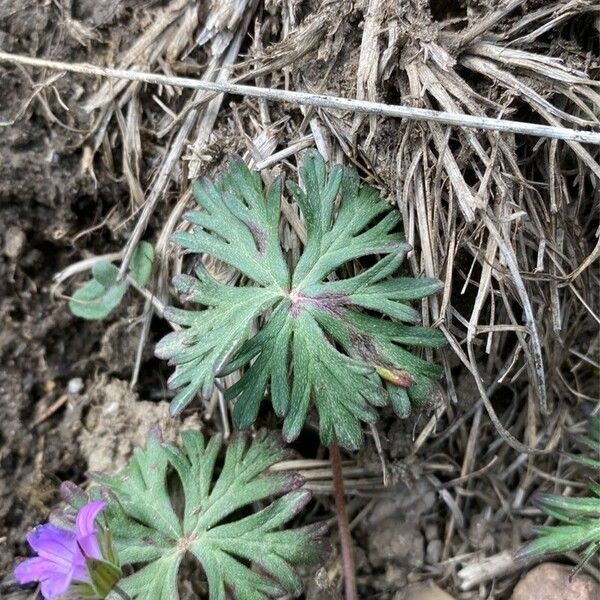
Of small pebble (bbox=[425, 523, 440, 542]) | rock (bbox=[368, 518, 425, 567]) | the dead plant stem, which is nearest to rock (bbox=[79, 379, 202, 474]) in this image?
rock (bbox=[368, 518, 425, 567])

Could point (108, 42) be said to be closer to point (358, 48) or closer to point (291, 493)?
point (358, 48)

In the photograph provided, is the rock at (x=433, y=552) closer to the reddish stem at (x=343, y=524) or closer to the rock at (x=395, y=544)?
the rock at (x=395, y=544)

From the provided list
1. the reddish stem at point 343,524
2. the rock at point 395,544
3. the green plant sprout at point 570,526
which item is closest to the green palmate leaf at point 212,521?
the reddish stem at point 343,524

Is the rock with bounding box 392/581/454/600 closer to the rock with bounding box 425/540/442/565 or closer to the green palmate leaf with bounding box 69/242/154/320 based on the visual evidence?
the rock with bounding box 425/540/442/565

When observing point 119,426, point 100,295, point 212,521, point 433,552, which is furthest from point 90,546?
point 433,552

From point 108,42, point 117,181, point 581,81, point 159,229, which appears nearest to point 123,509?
point 159,229
